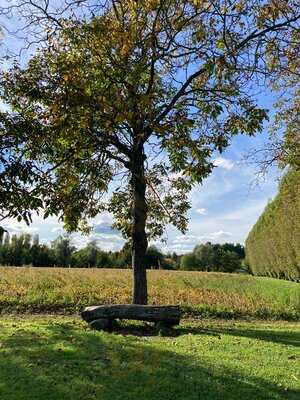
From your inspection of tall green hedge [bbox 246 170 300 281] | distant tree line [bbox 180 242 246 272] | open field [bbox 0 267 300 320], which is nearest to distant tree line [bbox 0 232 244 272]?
distant tree line [bbox 180 242 246 272]

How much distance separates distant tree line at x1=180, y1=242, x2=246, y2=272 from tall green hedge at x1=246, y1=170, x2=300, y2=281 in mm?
29725

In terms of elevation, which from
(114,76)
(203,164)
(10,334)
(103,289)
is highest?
(114,76)

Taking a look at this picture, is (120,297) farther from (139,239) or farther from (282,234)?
(282,234)

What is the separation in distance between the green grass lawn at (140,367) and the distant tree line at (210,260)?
230 feet

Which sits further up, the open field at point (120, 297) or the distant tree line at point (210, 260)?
the distant tree line at point (210, 260)

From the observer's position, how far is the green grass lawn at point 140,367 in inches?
271

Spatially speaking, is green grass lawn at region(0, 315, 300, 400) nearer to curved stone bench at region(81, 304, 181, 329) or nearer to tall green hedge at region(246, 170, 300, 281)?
curved stone bench at region(81, 304, 181, 329)

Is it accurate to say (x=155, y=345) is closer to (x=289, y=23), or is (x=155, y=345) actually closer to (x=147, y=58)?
(x=147, y=58)

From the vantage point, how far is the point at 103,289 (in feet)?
84.1

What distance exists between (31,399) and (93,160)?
7658mm

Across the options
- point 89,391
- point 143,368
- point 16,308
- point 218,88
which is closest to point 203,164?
point 218,88

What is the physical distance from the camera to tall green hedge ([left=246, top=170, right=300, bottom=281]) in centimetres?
2551

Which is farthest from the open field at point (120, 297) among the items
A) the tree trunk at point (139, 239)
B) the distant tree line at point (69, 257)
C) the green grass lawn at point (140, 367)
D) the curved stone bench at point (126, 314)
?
the distant tree line at point (69, 257)

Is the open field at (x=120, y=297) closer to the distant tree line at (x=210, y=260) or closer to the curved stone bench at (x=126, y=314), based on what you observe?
the curved stone bench at (x=126, y=314)
